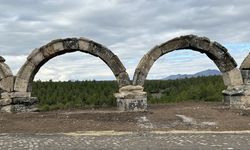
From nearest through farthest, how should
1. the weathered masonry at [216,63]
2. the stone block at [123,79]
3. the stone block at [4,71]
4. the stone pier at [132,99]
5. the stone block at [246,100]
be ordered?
the stone pier at [132,99] < the stone block at [123,79] < the weathered masonry at [216,63] < the stone block at [4,71] < the stone block at [246,100]

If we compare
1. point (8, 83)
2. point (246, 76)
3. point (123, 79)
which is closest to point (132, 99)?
point (123, 79)

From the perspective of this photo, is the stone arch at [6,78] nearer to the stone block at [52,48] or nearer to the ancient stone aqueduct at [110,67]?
the ancient stone aqueduct at [110,67]

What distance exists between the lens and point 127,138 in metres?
11.5

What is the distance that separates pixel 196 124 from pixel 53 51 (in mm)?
6636

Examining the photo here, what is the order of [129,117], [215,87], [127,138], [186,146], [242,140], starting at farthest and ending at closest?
[215,87]
[129,117]
[127,138]
[242,140]
[186,146]

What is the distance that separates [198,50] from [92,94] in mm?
9518

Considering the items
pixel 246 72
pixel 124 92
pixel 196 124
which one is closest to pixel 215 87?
pixel 246 72

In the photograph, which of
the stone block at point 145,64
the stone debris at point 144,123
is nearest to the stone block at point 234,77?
the stone block at point 145,64

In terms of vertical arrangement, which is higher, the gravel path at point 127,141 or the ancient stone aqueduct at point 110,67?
the ancient stone aqueduct at point 110,67

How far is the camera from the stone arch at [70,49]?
18.1 meters

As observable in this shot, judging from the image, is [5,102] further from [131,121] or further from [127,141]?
[127,141]

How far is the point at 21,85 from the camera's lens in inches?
720

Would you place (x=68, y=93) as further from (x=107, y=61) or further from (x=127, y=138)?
(x=127, y=138)

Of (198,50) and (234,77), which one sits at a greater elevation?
(198,50)
